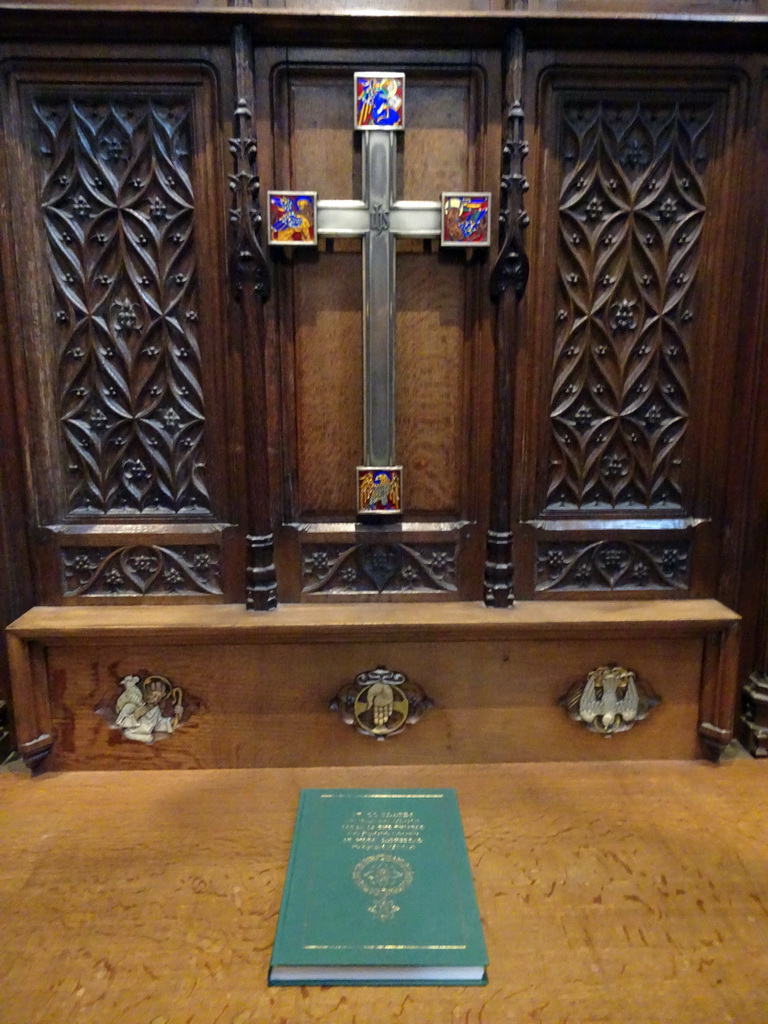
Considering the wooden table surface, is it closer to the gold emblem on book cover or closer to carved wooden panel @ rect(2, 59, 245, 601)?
the gold emblem on book cover

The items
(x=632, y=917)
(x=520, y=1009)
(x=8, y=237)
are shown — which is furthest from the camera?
(x=8, y=237)

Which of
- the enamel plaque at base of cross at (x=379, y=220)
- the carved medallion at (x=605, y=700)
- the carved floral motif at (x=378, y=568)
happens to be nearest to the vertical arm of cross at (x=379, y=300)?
the enamel plaque at base of cross at (x=379, y=220)

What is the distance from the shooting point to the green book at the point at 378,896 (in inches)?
39.8

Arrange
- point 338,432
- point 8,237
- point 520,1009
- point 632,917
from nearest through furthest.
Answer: point 520,1009 < point 632,917 < point 8,237 < point 338,432

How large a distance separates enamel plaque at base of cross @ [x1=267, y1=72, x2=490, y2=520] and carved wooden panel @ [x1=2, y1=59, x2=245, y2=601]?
197 millimetres

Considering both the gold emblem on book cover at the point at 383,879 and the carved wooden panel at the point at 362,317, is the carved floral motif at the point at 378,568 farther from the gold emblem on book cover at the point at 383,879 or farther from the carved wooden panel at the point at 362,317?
the gold emblem on book cover at the point at 383,879

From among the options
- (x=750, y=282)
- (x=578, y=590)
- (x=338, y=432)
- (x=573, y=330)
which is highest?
(x=750, y=282)

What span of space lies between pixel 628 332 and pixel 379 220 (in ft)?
1.98

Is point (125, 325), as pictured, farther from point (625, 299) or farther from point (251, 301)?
point (625, 299)

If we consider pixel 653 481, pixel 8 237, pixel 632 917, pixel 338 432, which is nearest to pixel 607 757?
pixel 632 917

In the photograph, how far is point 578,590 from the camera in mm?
1566

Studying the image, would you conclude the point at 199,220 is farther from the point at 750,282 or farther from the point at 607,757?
the point at 607,757

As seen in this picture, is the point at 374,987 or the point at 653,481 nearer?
the point at 374,987

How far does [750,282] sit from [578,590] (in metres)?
0.78
